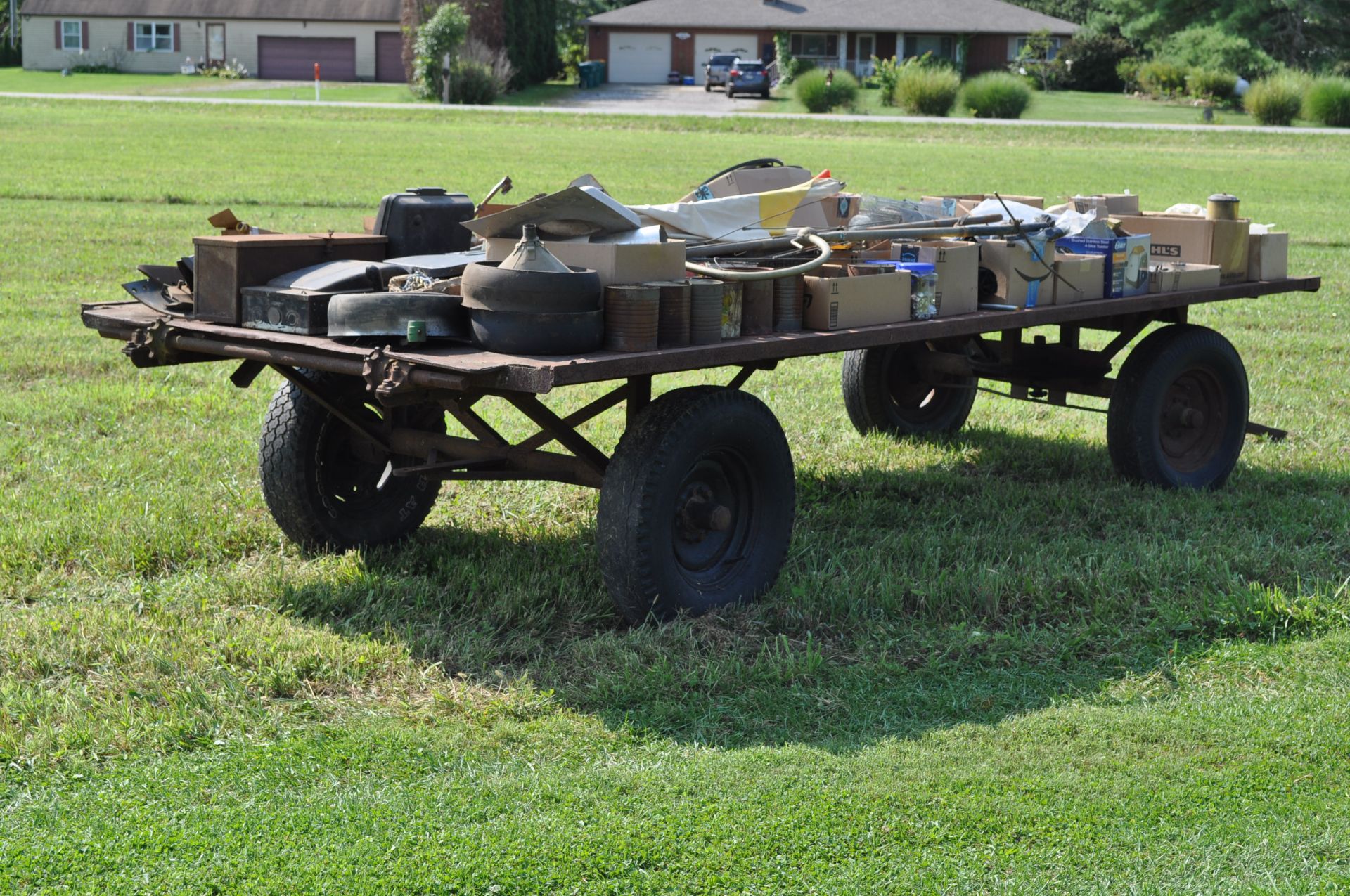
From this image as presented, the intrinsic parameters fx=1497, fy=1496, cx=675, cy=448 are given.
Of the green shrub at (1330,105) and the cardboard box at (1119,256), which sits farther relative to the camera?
the green shrub at (1330,105)

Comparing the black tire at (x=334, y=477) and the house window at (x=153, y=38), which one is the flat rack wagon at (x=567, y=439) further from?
the house window at (x=153, y=38)

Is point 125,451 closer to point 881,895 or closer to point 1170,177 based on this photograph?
point 881,895

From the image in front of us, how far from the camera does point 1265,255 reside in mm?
7383

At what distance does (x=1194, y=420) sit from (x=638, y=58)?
65501 millimetres

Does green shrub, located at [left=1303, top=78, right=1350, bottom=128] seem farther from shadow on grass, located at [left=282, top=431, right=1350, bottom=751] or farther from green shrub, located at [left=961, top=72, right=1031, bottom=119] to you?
shadow on grass, located at [left=282, top=431, right=1350, bottom=751]

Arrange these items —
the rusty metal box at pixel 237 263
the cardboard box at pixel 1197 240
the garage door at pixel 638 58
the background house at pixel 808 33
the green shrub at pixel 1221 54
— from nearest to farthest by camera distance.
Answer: the rusty metal box at pixel 237 263 → the cardboard box at pixel 1197 240 → the green shrub at pixel 1221 54 → the background house at pixel 808 33 → the garage door at pixel 638 58

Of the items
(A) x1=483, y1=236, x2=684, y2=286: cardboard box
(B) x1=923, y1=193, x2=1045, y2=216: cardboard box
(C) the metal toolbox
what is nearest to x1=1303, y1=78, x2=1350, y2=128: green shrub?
(B) x1=923, y1=193, x2=1045, y2=216: cardboard box

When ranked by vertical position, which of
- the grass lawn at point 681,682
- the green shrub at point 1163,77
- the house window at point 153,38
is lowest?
the grass lawn at point 681,682

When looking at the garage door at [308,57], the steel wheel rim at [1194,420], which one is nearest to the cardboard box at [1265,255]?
the steel wheel rim at [1194,420]

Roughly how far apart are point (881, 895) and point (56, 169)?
22.1m

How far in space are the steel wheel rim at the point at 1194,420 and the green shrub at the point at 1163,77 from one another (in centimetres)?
5347

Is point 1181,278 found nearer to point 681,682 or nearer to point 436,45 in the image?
point 681,682

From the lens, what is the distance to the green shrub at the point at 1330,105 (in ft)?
148

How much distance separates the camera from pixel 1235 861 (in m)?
3.66
